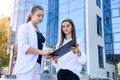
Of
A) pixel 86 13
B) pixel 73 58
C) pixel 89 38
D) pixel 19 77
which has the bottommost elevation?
pixel 19 77

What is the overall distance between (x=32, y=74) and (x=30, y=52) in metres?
0.22

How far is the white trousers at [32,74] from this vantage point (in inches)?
86.2

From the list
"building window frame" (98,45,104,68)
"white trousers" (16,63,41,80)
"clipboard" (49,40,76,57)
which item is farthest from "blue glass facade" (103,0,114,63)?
"white trousers" (16,63,41,80)

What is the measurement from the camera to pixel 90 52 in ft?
63.5

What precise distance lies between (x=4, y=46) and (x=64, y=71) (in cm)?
1844

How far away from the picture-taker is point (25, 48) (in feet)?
7.34

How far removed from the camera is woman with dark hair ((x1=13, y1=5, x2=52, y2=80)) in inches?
87.0

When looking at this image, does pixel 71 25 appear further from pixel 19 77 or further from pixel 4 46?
pixel 4 46

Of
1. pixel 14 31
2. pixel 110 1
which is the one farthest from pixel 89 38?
pixel 110 1

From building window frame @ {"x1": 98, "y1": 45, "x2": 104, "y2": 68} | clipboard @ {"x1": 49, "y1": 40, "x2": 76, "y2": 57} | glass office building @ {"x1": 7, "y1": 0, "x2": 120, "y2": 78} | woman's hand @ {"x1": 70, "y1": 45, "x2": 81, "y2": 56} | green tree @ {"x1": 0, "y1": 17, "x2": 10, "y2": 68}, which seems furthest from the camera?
building window frame @ {"x1": 98, "y1": 45, "x2": 104, "y2": 68}

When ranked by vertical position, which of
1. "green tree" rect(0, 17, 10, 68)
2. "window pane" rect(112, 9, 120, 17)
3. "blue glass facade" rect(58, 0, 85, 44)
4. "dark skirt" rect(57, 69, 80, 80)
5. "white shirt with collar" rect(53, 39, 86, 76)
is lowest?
"dark skirt" rect(57, 69, 80, 80)

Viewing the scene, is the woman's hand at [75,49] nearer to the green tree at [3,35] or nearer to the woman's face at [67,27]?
the woman's face at [67,27]

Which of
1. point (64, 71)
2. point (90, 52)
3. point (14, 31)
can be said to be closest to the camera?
point (64, 71)

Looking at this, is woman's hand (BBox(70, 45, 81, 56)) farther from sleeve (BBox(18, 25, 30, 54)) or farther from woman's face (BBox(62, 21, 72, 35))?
sleeve (BBox(18, 25, 30, 54))
